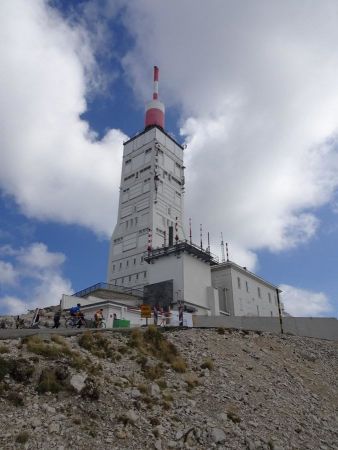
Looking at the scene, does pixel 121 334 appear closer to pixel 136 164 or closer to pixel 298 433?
pixel 298 433

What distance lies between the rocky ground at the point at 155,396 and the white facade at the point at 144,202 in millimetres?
39225

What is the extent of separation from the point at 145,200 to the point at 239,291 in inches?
917

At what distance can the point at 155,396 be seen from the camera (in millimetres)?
16109

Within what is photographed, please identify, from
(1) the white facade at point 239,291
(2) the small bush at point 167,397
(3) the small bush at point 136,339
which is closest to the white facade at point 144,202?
(1) the white facade at point 239,291

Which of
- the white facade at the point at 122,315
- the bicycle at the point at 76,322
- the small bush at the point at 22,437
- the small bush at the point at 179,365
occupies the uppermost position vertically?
the white facade at the point at 122,315

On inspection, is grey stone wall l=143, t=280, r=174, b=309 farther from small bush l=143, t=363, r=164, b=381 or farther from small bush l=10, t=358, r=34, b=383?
small bush l=10, t=358, r=34, b=383

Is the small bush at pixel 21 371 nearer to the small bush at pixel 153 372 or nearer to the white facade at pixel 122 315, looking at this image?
the small bush at pixel 153 372

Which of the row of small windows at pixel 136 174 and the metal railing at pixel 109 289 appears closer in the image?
the metal railing at pixel 109 289

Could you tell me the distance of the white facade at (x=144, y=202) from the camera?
6500cm

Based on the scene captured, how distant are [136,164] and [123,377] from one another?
6245cm

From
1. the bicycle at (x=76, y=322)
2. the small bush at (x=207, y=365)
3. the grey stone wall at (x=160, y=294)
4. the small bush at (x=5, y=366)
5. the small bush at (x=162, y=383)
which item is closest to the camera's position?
the small bush at (x=5, y=366)

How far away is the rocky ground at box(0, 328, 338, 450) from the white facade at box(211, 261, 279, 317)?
1203 inches

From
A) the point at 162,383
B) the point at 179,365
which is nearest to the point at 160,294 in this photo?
Answer: the point at 179,365

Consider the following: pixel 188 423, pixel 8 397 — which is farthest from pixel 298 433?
pixel 8 397
